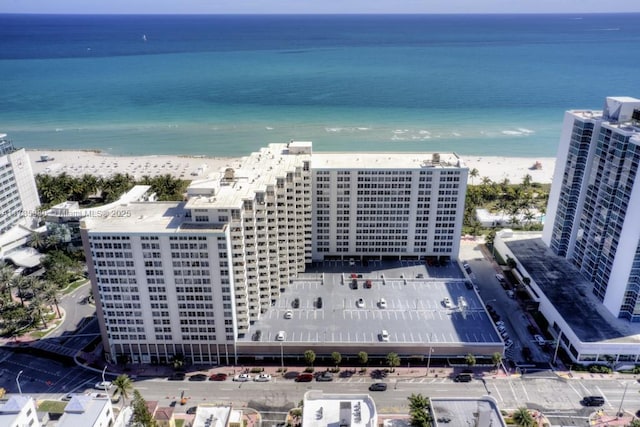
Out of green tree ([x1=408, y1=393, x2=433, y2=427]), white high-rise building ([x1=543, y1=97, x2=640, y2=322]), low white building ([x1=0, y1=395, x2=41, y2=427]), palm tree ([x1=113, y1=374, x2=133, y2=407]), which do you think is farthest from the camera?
white high-rise building ([x1=543, y1=97, x2=640, y2=322])

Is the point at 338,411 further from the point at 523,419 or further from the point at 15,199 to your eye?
the point at 15,199

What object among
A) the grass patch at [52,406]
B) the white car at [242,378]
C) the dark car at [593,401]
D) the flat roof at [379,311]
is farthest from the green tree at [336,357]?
the grass patch at [52,406]

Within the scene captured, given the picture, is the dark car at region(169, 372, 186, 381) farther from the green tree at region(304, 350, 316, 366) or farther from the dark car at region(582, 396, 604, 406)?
the dark car at region(582, 396, 604, 406)

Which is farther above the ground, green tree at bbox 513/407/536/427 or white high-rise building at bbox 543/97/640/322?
white high-rise building at bbox 543/97/640/322

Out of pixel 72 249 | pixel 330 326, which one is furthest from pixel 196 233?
pixel 72 249

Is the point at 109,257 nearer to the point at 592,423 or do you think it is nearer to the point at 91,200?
the point at 592,423

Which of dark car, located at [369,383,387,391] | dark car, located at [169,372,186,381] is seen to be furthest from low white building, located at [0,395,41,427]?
dark car, located at [369,383,387,391]

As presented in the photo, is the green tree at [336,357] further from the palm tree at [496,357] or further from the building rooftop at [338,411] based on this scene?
the palm tree at [496,357]
